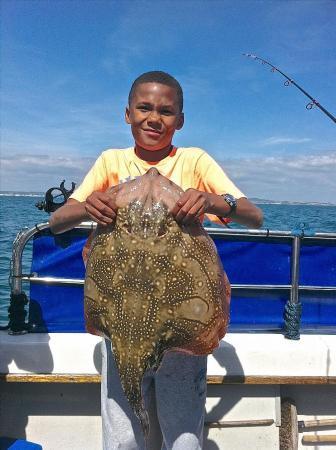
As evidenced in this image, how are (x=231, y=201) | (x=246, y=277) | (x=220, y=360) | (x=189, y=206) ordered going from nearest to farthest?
(x=189, y=206), (x=231, y=201), (x=220, y=360), (x=246, y=277)

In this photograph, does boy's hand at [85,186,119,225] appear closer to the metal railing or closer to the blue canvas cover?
the metal railing

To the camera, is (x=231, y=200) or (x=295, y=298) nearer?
(x=231, y=200)

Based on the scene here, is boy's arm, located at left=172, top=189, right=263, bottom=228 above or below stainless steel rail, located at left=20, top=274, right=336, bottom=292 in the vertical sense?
above

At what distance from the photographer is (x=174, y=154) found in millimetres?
2473

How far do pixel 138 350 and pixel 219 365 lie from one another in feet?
4.97

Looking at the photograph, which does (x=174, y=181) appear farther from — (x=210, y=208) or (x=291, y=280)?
(x=291, y=280)

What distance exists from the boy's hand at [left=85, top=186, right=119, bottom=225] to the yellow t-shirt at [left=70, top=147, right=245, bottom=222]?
36cm

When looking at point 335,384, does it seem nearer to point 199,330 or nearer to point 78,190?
point 199,330

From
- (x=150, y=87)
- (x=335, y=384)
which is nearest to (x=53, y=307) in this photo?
(x=150, y=87)

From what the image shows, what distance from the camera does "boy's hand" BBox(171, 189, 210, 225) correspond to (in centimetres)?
193

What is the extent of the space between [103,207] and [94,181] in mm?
481

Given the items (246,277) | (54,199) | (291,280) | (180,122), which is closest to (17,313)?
(54,199)

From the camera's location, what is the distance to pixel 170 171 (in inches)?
94.3

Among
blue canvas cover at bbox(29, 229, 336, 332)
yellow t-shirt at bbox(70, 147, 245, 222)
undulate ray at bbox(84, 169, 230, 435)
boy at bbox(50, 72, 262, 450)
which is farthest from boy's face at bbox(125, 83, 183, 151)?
blue canvas cover at bbox(29, 229, 336, 332)
